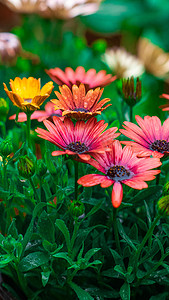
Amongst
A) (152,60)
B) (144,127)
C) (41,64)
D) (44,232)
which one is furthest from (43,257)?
(152,60)

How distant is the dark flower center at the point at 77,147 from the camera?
322mm

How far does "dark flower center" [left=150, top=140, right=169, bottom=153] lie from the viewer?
328 millimetres

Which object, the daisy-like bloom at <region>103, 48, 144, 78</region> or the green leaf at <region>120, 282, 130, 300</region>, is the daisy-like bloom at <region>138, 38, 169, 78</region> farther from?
the green leaf at <region>120, 282, 130, 300</region>

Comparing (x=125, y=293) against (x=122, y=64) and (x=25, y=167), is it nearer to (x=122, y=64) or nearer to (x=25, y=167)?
(x=25, y=167)

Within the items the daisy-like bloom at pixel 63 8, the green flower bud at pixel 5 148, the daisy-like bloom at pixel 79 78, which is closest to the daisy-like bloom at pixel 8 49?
the daisy-like bloom at pixel 63 8

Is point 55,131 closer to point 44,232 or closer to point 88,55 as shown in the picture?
point 44,232

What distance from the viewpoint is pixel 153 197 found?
37 centimetres

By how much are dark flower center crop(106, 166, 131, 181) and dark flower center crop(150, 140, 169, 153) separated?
0.10ft

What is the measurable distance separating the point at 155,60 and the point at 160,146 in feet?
2.65

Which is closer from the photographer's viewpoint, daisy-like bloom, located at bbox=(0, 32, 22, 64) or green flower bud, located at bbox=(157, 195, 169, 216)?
green flower bud, located at bbox=(157, 195, 169, 216)

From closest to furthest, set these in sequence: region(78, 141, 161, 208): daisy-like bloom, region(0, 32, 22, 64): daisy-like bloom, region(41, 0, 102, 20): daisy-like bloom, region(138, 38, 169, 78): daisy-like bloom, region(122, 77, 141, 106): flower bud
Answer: region(78, 141, 161, 208): daisy-like bloom → region(122, 77, 141, 106): flower bud → region(0, 32, 22, 64): daisy-like bloom → region(41, 0, 102, 20): daisy-like bloom → region(138, 38, 169, 78): daisy-like bloom

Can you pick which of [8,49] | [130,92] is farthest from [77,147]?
[8,49]

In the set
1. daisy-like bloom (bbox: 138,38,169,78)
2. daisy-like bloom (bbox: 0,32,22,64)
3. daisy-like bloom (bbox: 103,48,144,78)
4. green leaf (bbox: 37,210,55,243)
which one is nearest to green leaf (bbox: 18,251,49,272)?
green leaf (bbox: 37,210,55,243)

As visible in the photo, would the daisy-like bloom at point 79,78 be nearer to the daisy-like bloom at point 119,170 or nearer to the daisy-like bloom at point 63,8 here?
the daisy-like bloom at point 119,170
